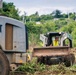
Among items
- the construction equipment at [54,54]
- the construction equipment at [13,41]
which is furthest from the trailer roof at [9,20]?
the construction equipment at [54,54]

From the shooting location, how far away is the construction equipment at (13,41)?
998 centimetres

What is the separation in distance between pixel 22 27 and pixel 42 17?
310 ft

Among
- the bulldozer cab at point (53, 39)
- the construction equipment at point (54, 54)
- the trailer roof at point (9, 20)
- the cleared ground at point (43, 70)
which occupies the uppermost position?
the trailer roof at point (9, 20)

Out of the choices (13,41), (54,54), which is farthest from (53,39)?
(13,41)

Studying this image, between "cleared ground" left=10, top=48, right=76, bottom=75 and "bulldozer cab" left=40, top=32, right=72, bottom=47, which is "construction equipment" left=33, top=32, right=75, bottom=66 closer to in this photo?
"cleared ground" left=10, top=48, right=76, bottom=75

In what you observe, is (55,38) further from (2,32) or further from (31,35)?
(31,35)

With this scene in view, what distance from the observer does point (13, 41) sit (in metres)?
10.2

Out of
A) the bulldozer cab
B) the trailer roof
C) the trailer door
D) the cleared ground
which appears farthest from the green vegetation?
the bulldozer cab

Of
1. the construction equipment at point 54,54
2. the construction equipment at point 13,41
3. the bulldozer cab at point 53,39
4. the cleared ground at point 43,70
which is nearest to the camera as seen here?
the construction equipment at point 13,41

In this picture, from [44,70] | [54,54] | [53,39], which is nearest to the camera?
[44,70]

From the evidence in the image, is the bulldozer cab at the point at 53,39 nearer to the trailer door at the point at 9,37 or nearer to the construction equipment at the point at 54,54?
the construction equipment at the point at 54,54

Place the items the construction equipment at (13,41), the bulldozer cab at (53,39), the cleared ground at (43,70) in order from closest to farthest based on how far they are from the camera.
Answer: the construction equipment at (13,41) < the cleared ground at (43,70) < the bulldozer cab at (53,39)

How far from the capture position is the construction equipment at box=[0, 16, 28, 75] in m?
9.98

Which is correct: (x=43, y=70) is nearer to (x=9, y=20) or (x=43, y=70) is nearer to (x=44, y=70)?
(x=44, y=70)
